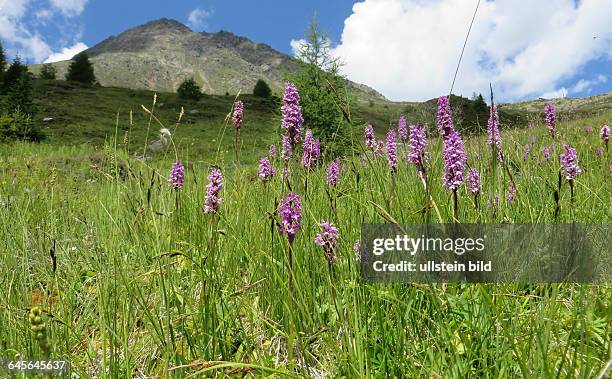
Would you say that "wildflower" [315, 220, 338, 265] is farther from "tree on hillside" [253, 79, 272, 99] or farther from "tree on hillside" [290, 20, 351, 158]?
"tree on hillside" [253, 79, 272, 99]

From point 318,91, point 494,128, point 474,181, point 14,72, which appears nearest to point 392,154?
point 474,181

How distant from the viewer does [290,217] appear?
1.71m

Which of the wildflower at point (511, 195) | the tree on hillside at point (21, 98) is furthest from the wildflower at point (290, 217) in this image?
the tree on hillside at point (21, 98)

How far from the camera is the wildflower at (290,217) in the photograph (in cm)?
169

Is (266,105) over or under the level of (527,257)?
over

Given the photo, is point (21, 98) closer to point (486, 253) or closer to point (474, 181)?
point (474, 181)

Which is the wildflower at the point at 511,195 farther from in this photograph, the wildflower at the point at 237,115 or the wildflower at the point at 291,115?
the wildflower at the point at 237,115

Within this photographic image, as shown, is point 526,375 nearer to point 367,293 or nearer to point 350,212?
point 367,293

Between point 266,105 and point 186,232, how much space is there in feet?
167

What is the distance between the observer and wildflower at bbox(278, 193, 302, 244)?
1690 millimetres

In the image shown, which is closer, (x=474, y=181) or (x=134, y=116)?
(x=474, y=181)

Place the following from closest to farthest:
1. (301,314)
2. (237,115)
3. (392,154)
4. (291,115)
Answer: (301,314) < (291,115) < (237,115) < (392,154)

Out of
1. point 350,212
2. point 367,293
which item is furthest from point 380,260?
point 350,212

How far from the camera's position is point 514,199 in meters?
3.02
